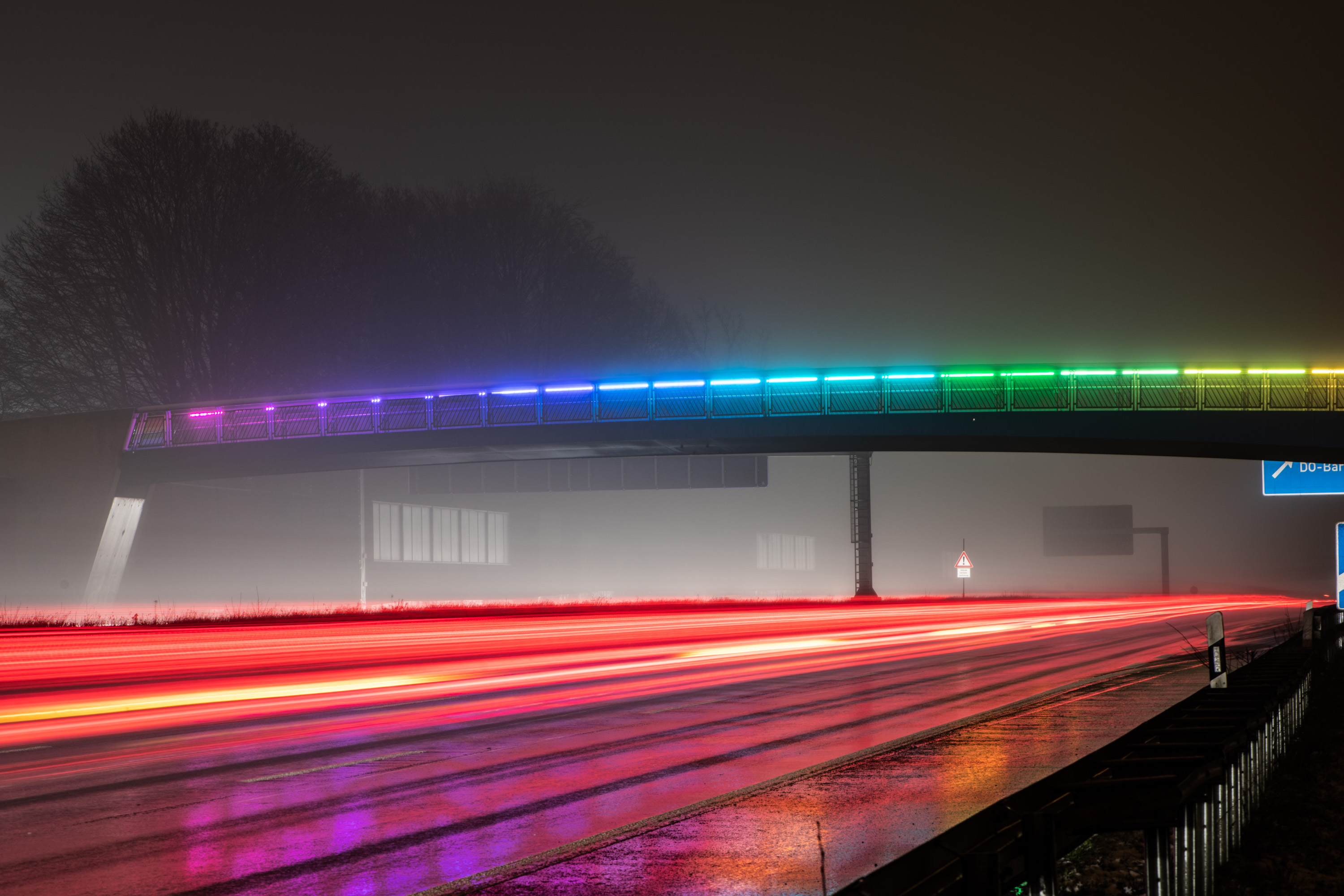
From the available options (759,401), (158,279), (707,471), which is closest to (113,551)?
(158,279)

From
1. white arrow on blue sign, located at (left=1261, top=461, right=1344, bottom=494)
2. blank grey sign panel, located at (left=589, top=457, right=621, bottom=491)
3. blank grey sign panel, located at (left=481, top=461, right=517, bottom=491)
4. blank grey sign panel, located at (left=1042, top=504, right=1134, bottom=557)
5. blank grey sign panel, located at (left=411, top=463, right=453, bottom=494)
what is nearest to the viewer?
white arrow on blue sign, located at (left=1261, top=461, right=1344, bottom=494)

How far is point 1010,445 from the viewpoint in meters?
33.9

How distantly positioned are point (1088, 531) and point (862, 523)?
25696mm

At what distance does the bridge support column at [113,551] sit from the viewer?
39.2 metres

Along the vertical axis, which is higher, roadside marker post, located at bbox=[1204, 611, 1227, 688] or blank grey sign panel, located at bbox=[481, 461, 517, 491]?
blank grey sign panel, located at bbox=[481, 461, 517, 491]

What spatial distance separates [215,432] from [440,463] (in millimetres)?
7738

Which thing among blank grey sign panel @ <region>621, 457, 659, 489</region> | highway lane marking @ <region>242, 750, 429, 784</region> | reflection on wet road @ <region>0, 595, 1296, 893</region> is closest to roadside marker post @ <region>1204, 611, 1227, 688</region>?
reflection on wet road @ <region>0, 595, 1296, 893</region>

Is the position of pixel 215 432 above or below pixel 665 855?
above

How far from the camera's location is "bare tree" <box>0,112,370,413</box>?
155ft

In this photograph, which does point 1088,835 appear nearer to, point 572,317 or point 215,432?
point 215,432

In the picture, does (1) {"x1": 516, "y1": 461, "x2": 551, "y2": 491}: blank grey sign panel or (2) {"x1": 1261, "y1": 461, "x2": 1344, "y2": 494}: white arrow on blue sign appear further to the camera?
(1) {"x1": 516, "y1": 461, "x2": 551, "y2": 491}: blank grey sign panel

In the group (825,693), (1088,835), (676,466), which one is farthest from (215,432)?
(1088,835)

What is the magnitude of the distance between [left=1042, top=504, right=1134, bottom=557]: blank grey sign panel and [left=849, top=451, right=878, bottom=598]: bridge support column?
23.1 meters

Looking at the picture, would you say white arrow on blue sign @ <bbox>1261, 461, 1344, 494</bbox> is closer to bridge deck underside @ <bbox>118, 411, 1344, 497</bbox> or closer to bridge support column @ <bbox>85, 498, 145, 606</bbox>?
bridge deck underside @ <bbox>118, 411, 1344, 497</bbox>
